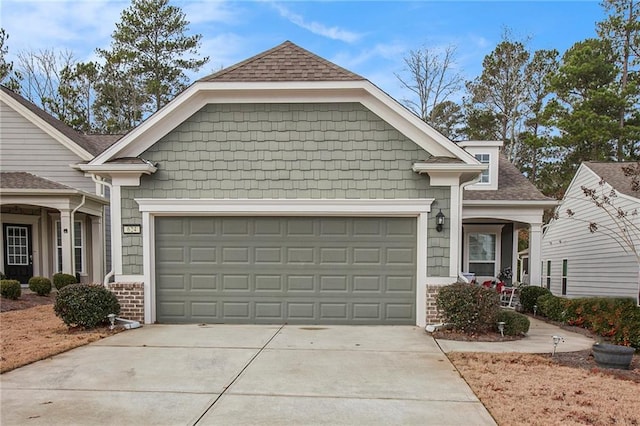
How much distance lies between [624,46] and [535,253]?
18579 mm

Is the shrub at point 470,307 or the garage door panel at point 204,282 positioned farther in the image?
the garage door panel at point 204,282

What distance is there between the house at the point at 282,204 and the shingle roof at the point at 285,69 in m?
0.04

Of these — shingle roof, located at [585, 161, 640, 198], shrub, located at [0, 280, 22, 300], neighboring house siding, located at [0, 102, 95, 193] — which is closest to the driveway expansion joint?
shrub, located at [0, 280, 22, 300]

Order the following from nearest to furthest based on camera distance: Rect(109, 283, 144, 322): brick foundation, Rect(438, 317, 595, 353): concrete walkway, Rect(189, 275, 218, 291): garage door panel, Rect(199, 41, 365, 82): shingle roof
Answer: Rect(438, 317, 595, 353): concrete walkway
Rect(199, 41, 365, 82): shingle roof
Rect(109, 283, 144, 322): brick foundation
Rect(189, 275, 218, 291): garage door panel

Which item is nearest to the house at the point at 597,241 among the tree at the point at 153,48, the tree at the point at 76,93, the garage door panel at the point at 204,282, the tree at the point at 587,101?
the tree at the point at 587,101

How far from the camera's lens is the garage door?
→ 864cm

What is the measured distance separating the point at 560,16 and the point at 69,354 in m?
12.6

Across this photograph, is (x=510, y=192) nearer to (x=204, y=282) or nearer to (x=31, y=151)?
(x=204, y=282)

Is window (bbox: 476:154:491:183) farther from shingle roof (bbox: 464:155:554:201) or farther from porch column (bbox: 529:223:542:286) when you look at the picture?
porch column (bbox: 529:223:542:286)

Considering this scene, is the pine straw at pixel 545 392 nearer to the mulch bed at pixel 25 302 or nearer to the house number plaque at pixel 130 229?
the house number plaque at pixel 130 229

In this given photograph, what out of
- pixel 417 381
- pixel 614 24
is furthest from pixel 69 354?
pixel 614 24

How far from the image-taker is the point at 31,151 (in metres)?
14.5

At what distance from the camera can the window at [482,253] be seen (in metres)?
14.3

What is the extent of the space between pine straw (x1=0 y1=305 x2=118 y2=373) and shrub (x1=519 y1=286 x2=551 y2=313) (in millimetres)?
9699
